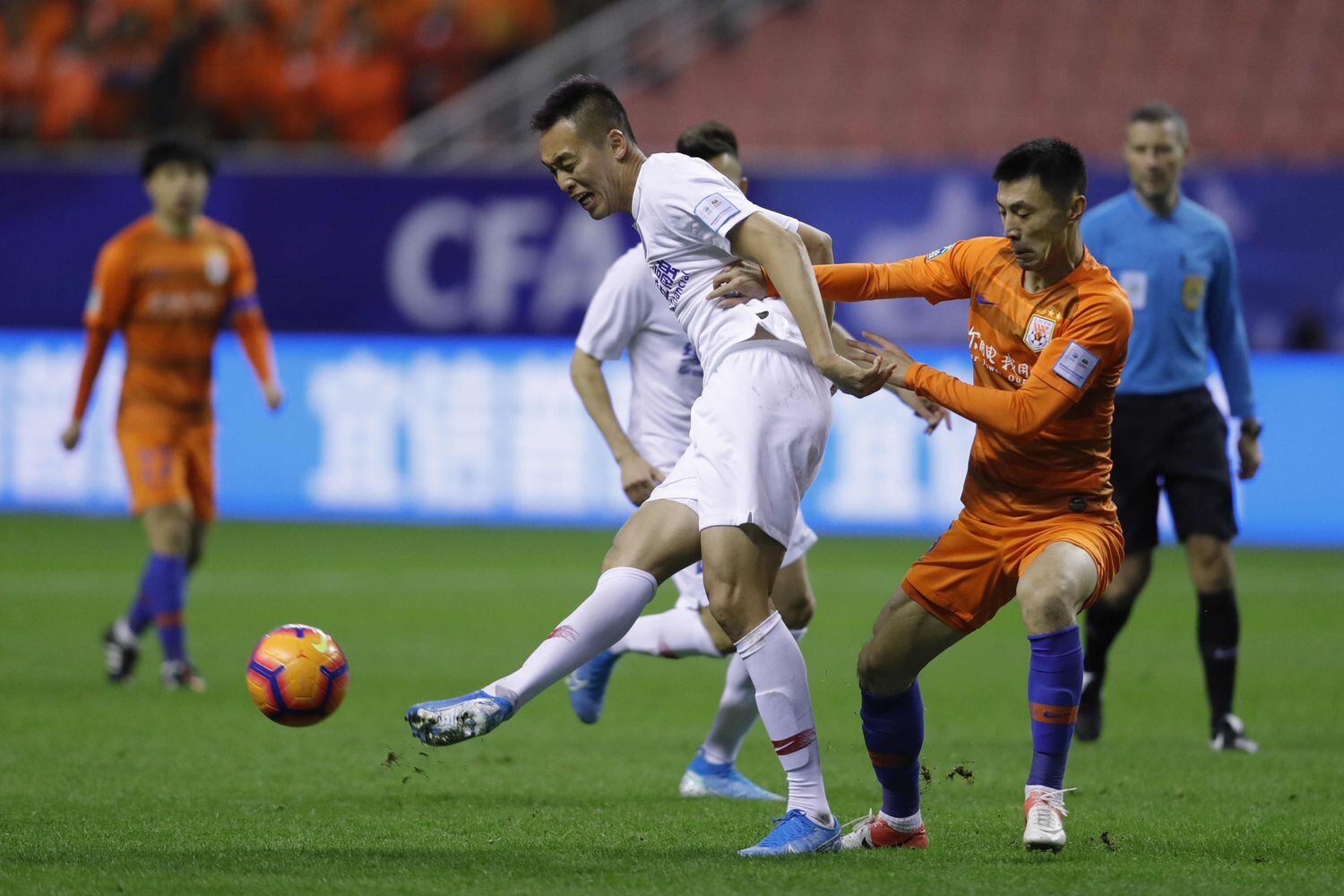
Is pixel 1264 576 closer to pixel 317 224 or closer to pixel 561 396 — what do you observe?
pixel 561 396

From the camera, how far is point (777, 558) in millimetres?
4840

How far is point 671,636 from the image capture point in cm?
625

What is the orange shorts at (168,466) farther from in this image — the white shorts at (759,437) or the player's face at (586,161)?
the white shorts at (759,437)

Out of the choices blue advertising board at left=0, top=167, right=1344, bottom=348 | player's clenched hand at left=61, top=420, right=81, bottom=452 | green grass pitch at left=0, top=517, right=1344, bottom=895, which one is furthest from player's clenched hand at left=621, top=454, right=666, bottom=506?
blue advertising board at left=0, top=167, right=1344, bottom=348

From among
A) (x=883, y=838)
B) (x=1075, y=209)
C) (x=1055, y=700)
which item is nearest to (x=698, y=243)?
(x=1075, y=209)

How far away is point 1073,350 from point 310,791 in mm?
2806

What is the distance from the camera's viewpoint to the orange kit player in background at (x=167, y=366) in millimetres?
8516

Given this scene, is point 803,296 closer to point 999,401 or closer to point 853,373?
point 853,373

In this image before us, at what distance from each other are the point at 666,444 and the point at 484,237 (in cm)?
1014

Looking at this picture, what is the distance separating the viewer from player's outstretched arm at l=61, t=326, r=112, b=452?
876 cm

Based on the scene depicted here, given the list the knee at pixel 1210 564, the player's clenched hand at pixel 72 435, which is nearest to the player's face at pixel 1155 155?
the knee at pixel 1210 564

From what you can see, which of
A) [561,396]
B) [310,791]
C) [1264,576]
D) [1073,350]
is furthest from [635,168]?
[561,396]

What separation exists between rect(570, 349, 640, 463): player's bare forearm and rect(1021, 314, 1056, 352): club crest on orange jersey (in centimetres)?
161

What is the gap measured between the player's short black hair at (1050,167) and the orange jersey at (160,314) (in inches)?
196
